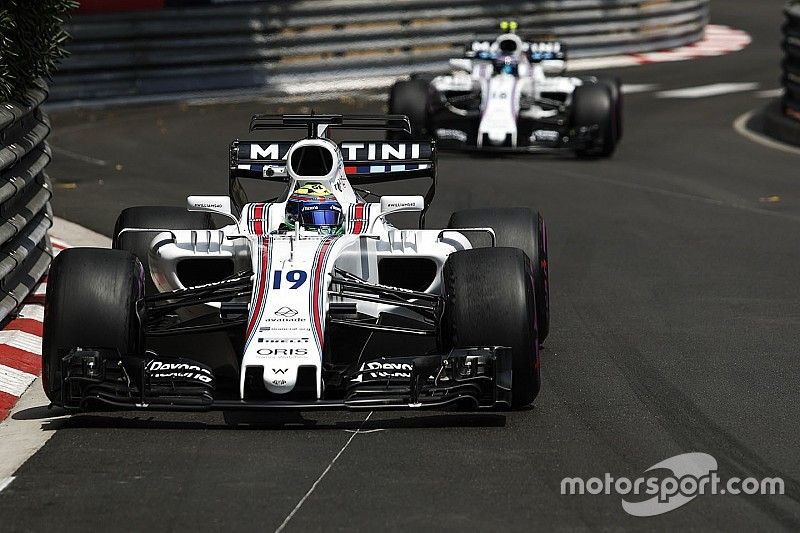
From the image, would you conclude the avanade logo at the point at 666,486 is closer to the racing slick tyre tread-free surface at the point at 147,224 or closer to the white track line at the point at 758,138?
the racing slick tyre tread-free surface at the point at 147,224

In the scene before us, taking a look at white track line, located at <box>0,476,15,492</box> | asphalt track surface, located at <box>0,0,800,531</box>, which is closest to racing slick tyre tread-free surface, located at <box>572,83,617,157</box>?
asphalt track surface, located at <box>0,0,800,531</box>

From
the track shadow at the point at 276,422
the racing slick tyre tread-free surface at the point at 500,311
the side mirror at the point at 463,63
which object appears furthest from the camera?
the side mirror at the point at 463,63

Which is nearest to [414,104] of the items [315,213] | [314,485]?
[315,213]

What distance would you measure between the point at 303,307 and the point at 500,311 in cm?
97

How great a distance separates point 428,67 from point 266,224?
754 inches

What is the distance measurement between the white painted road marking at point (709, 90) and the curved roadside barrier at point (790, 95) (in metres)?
Result: 3.95

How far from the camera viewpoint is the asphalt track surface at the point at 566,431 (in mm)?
6422

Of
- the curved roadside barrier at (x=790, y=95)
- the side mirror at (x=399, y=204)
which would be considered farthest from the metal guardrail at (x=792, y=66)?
the side mirror at (x=399, y=204)

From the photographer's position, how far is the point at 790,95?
22.2 metres

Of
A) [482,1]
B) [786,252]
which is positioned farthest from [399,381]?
[482,1]

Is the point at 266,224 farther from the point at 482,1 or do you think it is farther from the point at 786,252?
the point at 482,1

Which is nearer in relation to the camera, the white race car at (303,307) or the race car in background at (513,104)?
the white race car at (303,307)

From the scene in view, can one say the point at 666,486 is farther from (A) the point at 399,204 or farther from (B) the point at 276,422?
(A) the point at 399,204

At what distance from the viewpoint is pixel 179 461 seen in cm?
718
